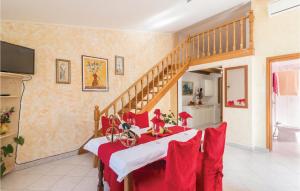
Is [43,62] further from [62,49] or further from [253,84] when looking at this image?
[253,84]

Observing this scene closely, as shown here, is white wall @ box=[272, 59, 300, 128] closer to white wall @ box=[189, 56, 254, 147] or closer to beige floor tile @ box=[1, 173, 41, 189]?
white wall @ box=[189, 56, 254, 147]

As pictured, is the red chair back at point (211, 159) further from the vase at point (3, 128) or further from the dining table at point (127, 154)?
the vase at point (3, 128)

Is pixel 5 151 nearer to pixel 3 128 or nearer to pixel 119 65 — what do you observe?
pixel 3 128

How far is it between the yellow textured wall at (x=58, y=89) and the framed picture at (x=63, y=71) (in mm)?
76

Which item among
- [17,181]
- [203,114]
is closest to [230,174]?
[17,181]

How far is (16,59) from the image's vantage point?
9.55 feet

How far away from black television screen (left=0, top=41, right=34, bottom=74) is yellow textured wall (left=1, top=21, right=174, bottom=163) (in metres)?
0.21

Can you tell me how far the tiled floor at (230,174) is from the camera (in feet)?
8.23

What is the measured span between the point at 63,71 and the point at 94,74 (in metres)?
0.68

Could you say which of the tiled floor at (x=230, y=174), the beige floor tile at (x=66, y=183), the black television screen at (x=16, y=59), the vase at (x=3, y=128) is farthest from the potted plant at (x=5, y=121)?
the beige floor tile at (x=66, y=183)

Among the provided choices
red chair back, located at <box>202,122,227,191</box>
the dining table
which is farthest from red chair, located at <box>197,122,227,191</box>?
the dining table

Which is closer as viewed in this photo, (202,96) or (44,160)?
(44,160)

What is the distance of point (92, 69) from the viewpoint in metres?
4.08

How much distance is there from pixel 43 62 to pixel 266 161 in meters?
4.80
